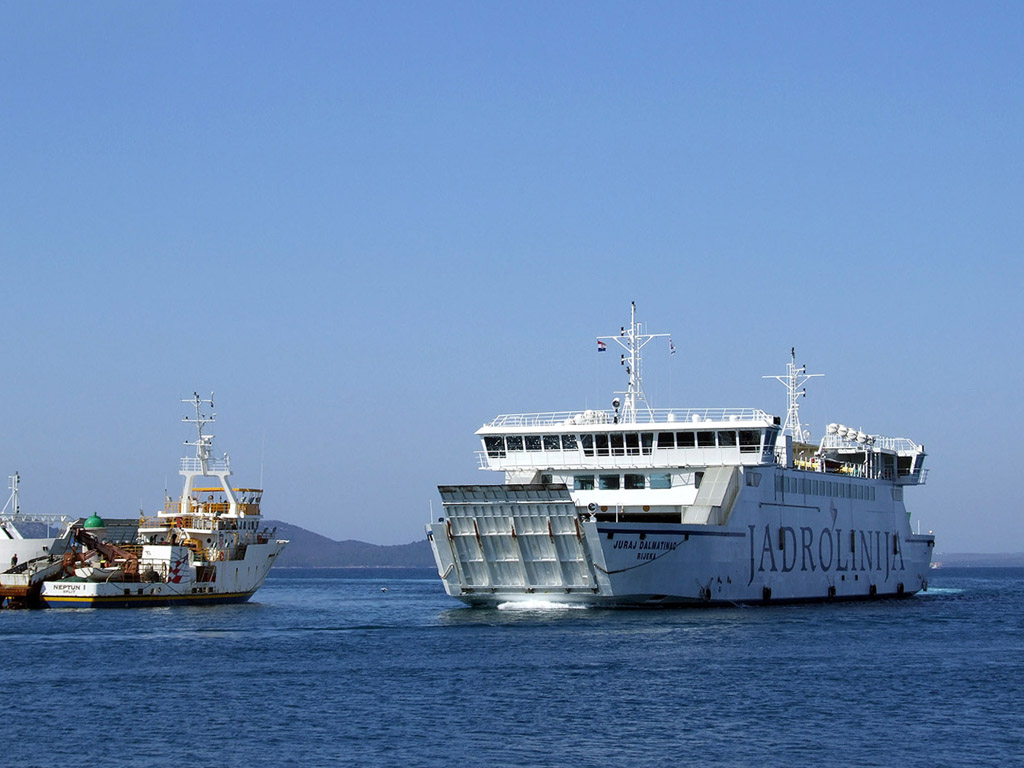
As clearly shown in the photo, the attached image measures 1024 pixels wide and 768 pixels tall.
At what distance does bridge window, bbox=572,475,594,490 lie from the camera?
56588 mm

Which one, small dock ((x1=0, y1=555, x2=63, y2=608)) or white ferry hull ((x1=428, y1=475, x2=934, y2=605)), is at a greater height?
white ferry hull ((x1=428, y1=475, x2=934, y2=605))

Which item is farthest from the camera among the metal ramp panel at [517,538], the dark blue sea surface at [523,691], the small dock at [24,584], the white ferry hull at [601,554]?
the small dock at [24,584]

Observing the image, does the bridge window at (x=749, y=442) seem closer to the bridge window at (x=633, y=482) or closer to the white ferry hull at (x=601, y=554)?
the white ferry hull at (x=601, y=554)

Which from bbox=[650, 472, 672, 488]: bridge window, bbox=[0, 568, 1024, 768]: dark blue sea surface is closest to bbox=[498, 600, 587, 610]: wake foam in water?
bbox=[0, 568, 1024, 768]: dark blue sea surface

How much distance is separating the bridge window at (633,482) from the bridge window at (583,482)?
1.38 metres

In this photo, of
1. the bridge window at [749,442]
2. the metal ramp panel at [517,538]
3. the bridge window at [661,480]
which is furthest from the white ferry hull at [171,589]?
the bridge window at [749,442]

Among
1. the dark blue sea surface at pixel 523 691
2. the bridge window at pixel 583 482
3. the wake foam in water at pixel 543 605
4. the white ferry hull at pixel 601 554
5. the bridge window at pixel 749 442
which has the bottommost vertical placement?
the dark blue sea surface at pixel 523 691

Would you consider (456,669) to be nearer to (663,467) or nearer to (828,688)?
(828,688)

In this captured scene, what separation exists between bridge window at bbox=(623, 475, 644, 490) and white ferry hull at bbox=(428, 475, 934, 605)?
236 centimetres

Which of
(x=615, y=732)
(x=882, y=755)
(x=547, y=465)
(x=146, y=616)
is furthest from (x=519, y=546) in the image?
(x=882, y=755)

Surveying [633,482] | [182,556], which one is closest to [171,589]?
[182,556]

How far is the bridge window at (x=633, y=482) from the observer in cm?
5597

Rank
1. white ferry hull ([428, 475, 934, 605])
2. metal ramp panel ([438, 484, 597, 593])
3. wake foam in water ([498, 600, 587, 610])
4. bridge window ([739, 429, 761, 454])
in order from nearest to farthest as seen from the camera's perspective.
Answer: metal ramp panel ([438, 484, 597, 593]) < white ferry hull ([428, 475, 934, 605]) < wake foam in water ([498, 600, 587, 610]) < bridge window ([739, 429, 761, 454])

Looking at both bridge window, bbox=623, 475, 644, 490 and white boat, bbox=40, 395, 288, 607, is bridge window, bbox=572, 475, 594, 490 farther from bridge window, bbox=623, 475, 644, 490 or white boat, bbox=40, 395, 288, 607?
white boat, bbox=40, 395, 288, 607
